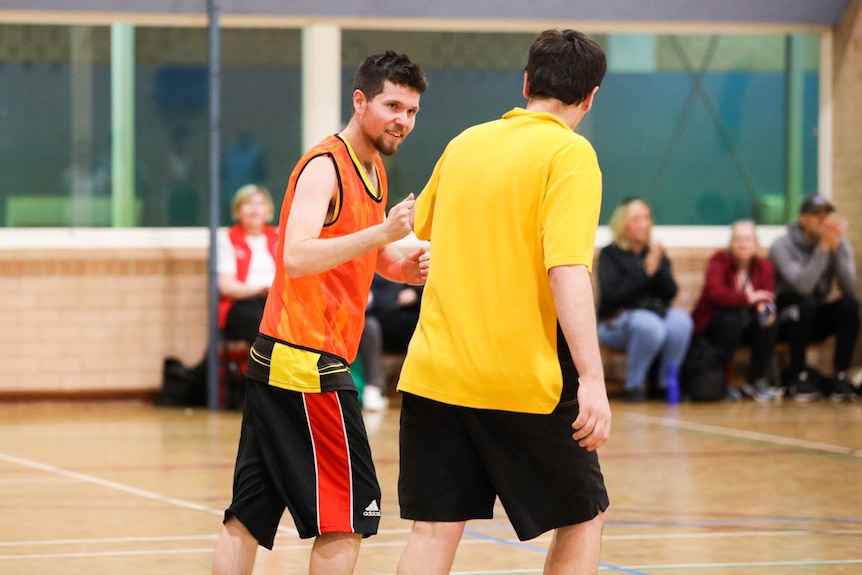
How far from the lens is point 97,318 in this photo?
461 inches

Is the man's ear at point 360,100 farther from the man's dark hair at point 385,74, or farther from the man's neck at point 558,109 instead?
the man's neck at point 558,109

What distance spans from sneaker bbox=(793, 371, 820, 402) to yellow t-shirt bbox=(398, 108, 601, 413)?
876 centimetres

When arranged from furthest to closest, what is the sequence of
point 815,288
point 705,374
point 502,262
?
point 815,288 < point 705,374 < point 502,262

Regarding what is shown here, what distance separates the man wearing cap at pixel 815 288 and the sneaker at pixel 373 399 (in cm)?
346

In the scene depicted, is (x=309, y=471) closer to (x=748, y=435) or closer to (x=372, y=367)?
(x=748, y=435)

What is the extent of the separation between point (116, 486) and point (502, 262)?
4.30m

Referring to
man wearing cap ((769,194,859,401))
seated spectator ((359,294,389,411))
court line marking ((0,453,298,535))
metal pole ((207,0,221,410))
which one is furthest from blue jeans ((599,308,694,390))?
court line marking ((0,453,298,535))

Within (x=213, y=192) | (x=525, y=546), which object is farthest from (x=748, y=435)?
(x=213, y=192)

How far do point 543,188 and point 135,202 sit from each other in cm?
906

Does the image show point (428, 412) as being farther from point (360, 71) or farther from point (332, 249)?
point (360, 71)

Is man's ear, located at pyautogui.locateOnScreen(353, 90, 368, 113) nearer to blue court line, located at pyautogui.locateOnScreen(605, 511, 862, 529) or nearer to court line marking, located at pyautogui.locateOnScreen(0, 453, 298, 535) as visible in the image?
court line marking, located at pyautogui.locateOnScreen(0, 453, 298, 535)

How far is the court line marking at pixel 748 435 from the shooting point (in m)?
8.63

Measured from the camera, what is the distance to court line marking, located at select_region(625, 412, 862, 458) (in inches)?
340

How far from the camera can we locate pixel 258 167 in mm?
12336
